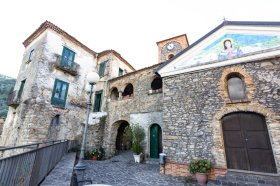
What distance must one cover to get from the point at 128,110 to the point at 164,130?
4.40 meters

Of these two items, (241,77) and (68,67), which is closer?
(241,77)

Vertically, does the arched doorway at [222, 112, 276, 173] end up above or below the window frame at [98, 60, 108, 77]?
below

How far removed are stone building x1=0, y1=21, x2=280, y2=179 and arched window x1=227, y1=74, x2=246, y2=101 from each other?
0.12ft

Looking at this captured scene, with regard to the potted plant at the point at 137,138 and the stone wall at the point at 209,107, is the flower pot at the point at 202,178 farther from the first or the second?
the potted plant at the point at 137,138

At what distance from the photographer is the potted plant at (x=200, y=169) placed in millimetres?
5410

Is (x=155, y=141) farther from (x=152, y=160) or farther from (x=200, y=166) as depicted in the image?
(x=200, y=166)

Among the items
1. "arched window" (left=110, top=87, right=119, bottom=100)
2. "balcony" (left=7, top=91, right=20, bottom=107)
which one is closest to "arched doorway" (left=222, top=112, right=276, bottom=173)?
"arched window" (left=110, top=87, right=119, bottom=100)

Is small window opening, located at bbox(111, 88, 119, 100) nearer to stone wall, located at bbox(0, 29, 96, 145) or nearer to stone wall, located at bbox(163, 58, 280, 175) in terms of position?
stone wall, located at bbox(0, 29, 96, 145)

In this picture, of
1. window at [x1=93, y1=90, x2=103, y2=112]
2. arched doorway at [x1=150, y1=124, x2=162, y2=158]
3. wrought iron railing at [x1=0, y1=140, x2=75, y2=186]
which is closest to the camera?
wrought iron railing at [x1=0, y1=140, x2=75, y2=186]

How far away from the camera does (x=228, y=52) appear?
21.7ft

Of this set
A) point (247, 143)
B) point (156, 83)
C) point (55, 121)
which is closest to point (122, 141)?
point (55, 121)

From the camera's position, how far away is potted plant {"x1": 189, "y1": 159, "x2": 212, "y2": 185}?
17.7 feet

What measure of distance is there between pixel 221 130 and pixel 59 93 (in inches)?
461

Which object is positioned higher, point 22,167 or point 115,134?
point 115,134
